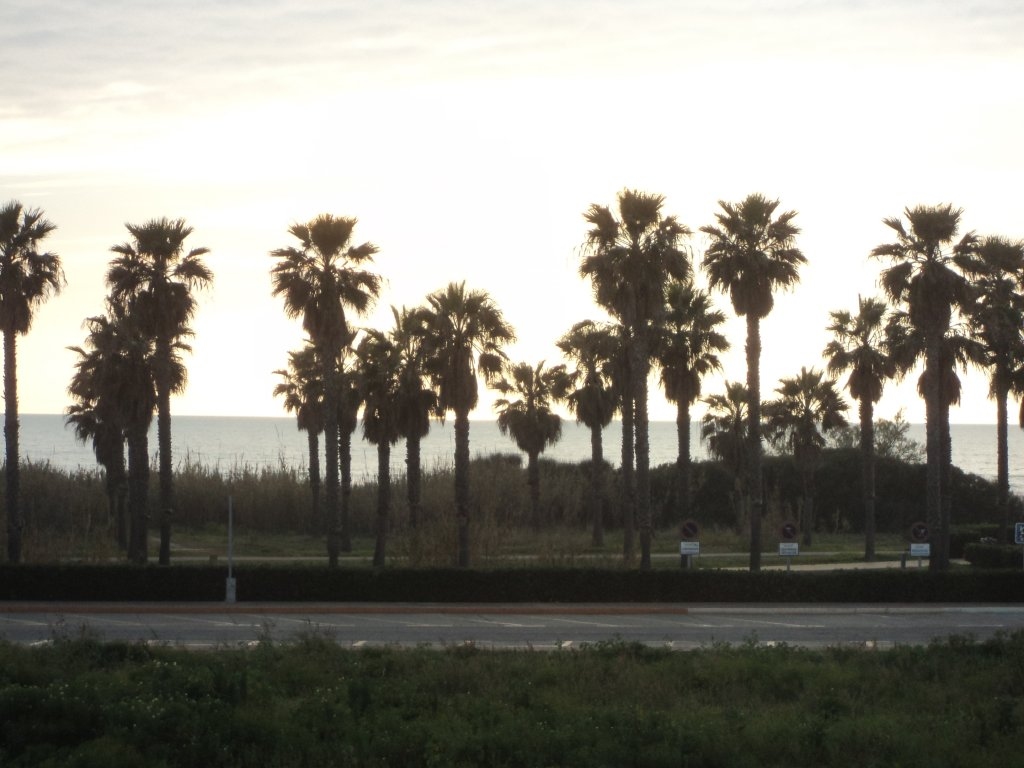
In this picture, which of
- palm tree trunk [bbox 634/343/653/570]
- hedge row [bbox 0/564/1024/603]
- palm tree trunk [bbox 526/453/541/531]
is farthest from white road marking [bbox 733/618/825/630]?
palm tree trunk [bbox 526/453/541/531]

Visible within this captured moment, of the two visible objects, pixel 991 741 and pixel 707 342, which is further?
pixel 707 342

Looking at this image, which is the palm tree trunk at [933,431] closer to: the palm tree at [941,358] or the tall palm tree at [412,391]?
the palm tree at [941,358]

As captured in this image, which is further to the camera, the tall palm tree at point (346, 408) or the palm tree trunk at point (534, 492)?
the palm tree trunk at point (534, 492)

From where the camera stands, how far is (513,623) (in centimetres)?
2962

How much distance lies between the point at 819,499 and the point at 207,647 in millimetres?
59778

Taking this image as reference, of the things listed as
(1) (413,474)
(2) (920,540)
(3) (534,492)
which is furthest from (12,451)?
(2) (920,540)

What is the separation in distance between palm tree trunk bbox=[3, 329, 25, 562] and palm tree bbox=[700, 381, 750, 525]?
110 ft

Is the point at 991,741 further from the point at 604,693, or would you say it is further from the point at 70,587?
the point at 70,587

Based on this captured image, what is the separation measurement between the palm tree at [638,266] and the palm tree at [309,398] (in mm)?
20080

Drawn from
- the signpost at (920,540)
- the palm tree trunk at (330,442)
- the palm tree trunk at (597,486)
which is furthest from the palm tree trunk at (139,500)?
the signpost at (920,540)

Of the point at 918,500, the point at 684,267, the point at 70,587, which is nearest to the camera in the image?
the point at 70,587

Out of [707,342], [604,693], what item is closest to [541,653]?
[604,693]

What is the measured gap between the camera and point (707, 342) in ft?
166

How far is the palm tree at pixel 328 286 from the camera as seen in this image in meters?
41.8
